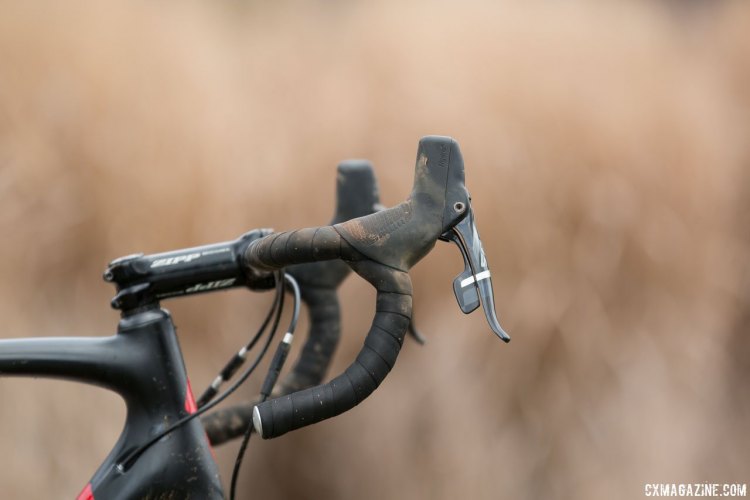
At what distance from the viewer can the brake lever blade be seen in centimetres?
66

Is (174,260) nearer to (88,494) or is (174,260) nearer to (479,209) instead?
(88,494)

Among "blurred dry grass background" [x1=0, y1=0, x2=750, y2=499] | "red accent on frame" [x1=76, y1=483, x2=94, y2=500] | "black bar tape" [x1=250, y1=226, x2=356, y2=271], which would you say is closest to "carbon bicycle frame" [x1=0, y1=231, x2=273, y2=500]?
"red accent on frame" [x1=76, y1=483, x2=94, y2=500]

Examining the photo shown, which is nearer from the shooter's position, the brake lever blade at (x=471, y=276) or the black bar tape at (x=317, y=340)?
the brake lever blade at (x=471, y=276)

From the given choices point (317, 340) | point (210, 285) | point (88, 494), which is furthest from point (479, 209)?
point (88, 494)

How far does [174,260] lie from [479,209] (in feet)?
2.68

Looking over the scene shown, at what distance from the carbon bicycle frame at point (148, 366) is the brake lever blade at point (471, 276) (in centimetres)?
26

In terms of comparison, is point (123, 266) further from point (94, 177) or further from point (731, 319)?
point (731, 319)

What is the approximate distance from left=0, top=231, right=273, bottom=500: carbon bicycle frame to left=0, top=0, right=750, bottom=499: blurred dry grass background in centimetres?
56

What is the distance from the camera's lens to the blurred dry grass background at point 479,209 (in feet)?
4.32

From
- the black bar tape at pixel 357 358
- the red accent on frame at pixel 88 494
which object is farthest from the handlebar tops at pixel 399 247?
the red accent on frame at pixel 88 494

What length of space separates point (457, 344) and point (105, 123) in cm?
83

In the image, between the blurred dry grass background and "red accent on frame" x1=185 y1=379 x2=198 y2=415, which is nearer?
"red accent on frame" x1=185 y1=379 x2=198 y2=415

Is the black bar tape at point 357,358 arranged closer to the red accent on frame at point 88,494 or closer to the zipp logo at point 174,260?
the zipp logo at point 174,260

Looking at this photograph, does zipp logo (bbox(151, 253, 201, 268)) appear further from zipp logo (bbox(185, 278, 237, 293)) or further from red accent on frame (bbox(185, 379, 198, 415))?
red accent on frame (bbox(185, 379, 198, 415))
